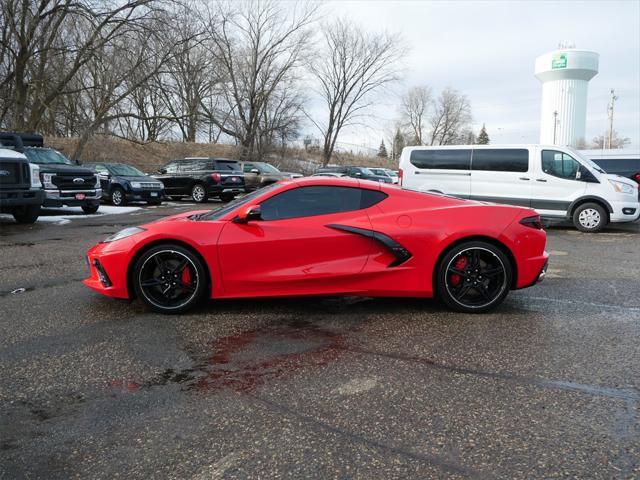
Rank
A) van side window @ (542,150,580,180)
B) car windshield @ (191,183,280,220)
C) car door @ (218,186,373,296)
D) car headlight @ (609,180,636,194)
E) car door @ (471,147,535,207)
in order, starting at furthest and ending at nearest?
car door @ (471,147,535,207), van side window @ (542,150,580,180), car headlight @ (609,180,636,194), car windshield @ (191,183,280,220), car door @ (218,186,373,296)

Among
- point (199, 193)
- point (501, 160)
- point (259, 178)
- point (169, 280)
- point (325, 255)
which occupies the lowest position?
point (169, 280)

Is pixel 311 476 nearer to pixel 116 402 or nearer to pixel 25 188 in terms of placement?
pixel 116 402

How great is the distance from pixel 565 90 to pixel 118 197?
236 ft

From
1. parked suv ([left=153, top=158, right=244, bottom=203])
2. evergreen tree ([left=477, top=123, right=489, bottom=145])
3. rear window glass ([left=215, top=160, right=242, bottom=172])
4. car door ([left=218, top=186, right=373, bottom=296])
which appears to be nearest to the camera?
car door ([left=218, top=186, right=373, bottom=296])

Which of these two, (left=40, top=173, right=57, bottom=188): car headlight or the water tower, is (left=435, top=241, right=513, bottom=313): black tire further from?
the water tower

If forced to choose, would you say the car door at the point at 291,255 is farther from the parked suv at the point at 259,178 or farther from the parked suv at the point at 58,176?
the parked suv at the point at 259,178

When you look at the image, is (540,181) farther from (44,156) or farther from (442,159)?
(44,156)

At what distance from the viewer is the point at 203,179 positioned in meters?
19.6

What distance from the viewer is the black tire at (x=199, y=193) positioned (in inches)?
774

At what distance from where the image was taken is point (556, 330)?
4.39 m

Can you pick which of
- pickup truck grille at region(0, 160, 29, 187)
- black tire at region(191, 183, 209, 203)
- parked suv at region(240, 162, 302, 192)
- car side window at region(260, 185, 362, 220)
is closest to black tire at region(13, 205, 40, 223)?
pickup truck grille at region(0, 160, 29, 187)

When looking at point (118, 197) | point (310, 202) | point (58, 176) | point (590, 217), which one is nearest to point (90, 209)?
point (58, 176)

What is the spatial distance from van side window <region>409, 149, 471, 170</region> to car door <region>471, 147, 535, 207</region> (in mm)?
196

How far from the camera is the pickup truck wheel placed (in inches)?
695
